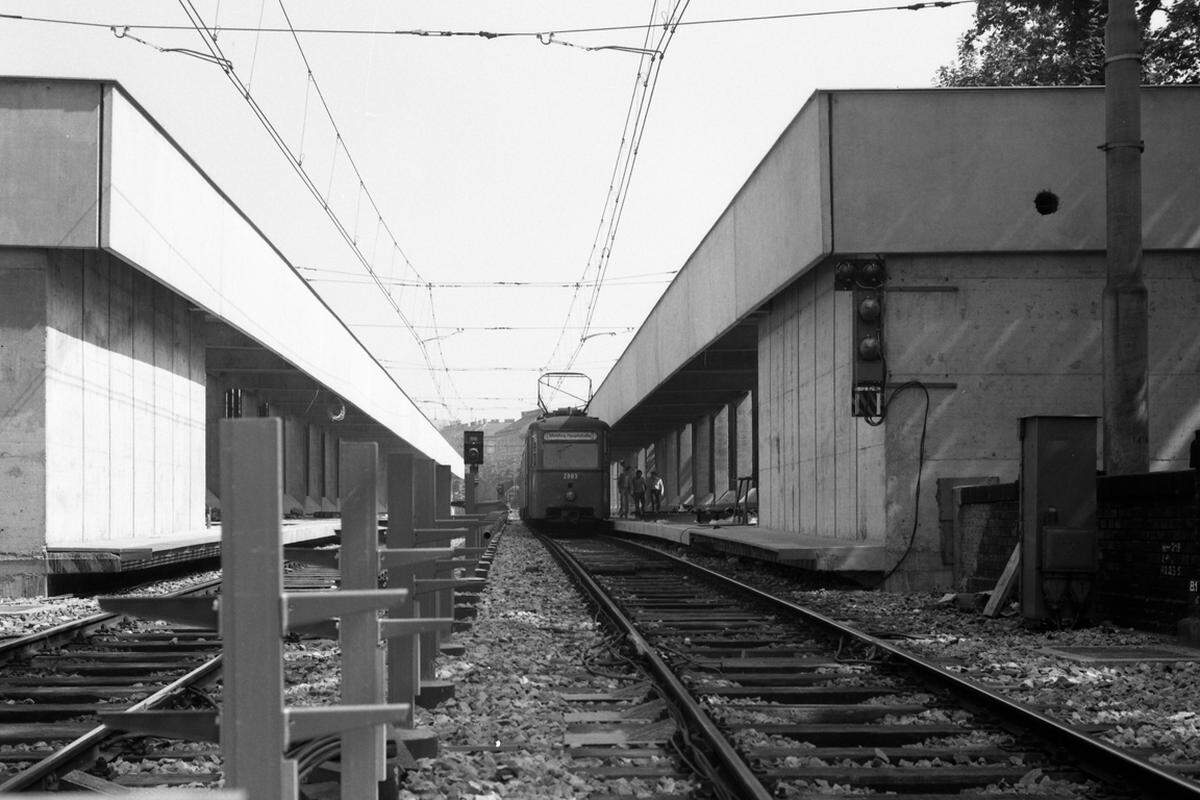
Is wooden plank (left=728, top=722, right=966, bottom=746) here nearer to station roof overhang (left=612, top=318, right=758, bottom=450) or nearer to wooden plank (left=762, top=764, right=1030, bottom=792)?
wooden plank (left=762, top=764, right=1030, bottom=792)

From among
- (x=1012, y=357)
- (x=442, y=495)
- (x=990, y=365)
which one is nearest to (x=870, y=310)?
(x=990, y=365)

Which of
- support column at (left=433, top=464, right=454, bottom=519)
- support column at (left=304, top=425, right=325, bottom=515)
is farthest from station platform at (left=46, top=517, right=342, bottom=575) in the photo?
support column at (left=304, top=425, right=325, bottom=515)

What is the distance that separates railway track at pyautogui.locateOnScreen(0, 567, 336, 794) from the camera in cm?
512

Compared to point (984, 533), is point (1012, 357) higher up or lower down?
higher up

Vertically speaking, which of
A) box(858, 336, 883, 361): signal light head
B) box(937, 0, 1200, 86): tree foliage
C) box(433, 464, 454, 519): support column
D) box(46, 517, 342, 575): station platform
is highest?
box(937, 0, 1200, 86): tree foliage

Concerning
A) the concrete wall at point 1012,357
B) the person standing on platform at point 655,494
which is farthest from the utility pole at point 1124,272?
the person standing on platform at point 655,494

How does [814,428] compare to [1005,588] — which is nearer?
[1005,588]

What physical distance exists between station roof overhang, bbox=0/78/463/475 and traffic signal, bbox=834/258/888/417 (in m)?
8.01

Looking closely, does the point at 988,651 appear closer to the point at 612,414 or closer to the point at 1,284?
the point at 1,284

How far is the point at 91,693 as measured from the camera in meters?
7.32

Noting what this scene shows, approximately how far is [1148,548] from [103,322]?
1190cm

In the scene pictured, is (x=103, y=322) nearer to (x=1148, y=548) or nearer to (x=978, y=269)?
(x=978, y=269)

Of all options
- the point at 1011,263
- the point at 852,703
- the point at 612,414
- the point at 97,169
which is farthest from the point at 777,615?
the point at 612,414

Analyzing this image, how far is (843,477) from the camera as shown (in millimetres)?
16109
